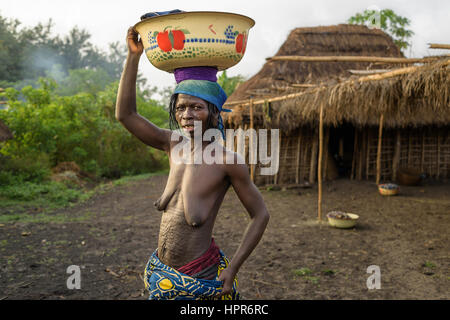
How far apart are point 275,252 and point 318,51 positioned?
922 centimetres

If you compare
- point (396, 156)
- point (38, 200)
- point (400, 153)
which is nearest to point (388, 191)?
point (396, 156)

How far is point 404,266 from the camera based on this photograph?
4.48 meters

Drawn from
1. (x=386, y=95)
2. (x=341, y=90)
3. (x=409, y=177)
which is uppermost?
(x=341, y=90)

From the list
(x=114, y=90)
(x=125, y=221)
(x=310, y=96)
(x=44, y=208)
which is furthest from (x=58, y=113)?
(x=310, y=96)

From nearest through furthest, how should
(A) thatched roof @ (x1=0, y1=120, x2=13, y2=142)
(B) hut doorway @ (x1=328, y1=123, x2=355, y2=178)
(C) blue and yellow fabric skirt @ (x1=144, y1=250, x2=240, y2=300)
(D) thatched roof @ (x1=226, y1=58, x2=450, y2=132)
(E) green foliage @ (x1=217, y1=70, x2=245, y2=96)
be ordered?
1. (C) blue and yellow fabric skirt @ (x1=144, y1=250, x2=240, y2=300)
2. (D) thatched roof @ (x1=226, y1=58, x2=450, y2=132)
3. (A) thatched roof @ (x1=0, y1=120, x2=13, y2=142)
4. (B) hut doorway @ (x1=328, y1=123, x2=355, y2=178)
5. (E) green foliage @ (x1=217, y1=70, x2=245, y2=96)

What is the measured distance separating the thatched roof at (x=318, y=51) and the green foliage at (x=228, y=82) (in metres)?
2.55

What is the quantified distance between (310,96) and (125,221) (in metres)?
4.50

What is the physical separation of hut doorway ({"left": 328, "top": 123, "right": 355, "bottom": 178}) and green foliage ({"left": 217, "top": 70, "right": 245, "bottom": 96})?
446cm

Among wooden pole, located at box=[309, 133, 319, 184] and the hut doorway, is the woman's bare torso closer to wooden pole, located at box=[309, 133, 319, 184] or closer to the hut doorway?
wooden pole, located at box=[309, 133, 319, 184]

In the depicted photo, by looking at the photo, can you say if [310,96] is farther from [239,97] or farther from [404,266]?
[239,97]

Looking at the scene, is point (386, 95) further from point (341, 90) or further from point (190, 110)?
point (190, 110)

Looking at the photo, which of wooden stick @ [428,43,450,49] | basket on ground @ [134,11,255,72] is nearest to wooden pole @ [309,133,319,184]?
wooden stick @ [428,43,450,49]

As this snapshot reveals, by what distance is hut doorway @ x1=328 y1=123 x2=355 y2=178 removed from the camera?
13.3m

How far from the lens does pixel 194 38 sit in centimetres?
130
